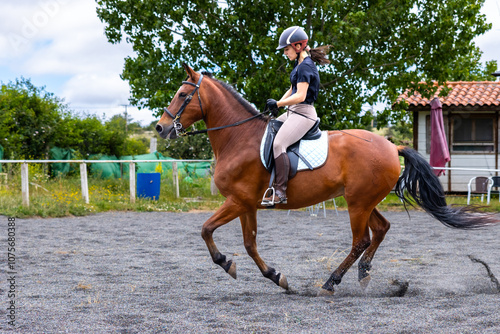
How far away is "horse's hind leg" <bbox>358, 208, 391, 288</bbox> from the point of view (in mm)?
5215

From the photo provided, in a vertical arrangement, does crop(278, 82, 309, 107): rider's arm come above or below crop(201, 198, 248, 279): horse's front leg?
above

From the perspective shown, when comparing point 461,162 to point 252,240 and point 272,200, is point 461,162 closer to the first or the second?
point 252,240

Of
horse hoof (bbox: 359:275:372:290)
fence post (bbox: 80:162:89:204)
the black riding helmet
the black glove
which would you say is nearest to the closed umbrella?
fence post (bbox: 80:162:89:204)

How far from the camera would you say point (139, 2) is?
1446 centimetres

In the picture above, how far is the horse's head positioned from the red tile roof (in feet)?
38.3

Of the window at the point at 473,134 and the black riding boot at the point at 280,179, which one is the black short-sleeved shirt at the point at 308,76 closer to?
the black riding boot at the point at 280,179

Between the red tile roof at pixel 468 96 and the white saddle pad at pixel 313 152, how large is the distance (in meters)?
11.2

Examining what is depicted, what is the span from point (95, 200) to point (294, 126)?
9.20m

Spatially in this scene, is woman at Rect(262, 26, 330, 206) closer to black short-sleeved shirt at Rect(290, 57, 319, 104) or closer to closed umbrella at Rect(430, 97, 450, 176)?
black short-sleeved shirt at Rect(290, 57, 319, 104)

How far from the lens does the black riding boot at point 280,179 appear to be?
197 inches

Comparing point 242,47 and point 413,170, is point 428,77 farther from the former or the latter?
point 413,170

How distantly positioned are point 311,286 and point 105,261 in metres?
2.70

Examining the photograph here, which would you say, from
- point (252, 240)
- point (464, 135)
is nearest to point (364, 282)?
point (252, 240)

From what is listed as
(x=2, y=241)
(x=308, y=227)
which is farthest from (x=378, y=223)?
(x=2, y=241)
